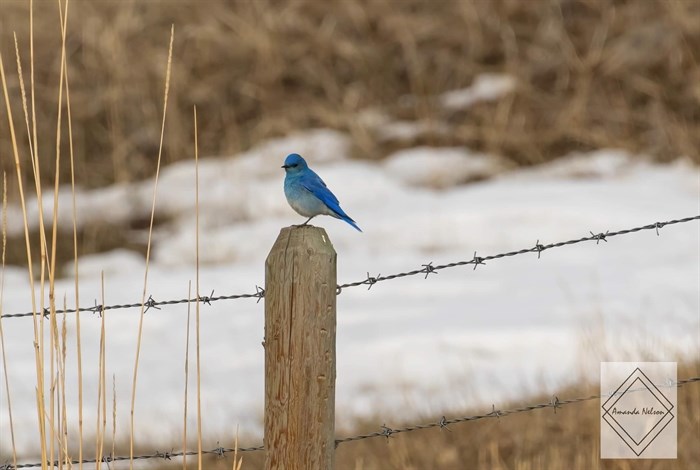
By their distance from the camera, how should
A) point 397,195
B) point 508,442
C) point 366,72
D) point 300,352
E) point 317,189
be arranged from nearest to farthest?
point 300,352
point 317,189
point 508,442
point 397,195
point 366,72

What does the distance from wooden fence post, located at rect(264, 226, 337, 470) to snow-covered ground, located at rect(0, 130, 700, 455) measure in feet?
9.82

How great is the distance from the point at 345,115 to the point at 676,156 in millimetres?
3545

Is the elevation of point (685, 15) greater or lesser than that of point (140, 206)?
greater

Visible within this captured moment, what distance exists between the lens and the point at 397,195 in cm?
1066

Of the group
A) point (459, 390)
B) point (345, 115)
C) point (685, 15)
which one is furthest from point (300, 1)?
point (459, 390)

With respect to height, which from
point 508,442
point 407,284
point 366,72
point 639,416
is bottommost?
point 508,442

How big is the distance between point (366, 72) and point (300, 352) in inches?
412

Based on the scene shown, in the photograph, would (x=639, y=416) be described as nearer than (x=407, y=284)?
Yes

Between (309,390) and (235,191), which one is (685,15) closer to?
(235,191)

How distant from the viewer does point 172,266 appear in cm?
988

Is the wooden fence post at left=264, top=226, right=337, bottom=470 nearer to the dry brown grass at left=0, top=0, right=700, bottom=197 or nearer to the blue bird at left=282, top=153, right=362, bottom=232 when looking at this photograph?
the blue bird at left=282, top=153, right=362, bottom=232

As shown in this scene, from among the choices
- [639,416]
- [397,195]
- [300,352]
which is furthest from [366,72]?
[300,352]

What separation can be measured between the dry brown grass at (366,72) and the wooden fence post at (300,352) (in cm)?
875

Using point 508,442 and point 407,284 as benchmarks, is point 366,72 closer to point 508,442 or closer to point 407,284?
point 407,284
